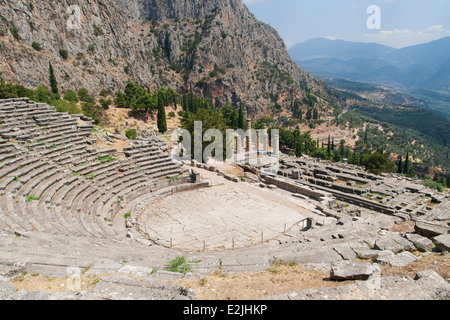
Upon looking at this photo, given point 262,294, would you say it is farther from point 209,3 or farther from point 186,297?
point 209,3

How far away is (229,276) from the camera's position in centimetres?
671

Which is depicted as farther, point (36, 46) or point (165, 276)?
point (36, 46)

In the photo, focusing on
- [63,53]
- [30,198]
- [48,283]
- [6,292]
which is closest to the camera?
[6,292]

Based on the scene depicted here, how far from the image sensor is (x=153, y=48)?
10206 cm

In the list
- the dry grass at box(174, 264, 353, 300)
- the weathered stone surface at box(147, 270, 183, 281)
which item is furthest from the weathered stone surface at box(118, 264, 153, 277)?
the dry grass at box(174, 264, 353, 300)

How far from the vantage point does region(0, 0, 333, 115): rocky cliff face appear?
164 ft

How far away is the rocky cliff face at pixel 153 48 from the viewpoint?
5012 centimetres

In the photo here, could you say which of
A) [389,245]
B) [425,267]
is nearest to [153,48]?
[389,245]

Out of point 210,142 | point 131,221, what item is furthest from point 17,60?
point 131,221

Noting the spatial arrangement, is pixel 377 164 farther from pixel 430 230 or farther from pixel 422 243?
pixel 422 243

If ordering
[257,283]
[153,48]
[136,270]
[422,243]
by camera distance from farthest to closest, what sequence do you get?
[153,48]
[422,243]
[136,270]
[257,283]

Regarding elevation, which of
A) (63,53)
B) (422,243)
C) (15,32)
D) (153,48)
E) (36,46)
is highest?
(153,48)

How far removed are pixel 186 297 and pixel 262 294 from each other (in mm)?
1586

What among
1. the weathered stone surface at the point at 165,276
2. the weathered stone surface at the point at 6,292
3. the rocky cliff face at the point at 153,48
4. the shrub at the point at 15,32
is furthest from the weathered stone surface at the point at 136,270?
the shrub at the point at 15,32
